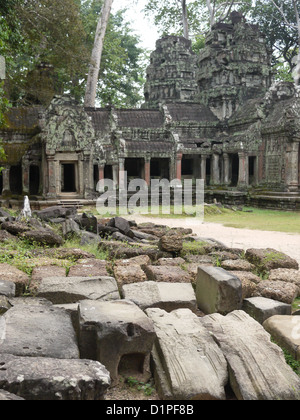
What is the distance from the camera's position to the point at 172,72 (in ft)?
90.4

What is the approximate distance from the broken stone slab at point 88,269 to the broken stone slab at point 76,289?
463mm

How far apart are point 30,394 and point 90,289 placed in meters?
2.09

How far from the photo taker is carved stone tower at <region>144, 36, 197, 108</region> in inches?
1085

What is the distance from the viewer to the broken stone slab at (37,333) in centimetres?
295

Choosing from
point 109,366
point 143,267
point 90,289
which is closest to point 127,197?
point 143,267

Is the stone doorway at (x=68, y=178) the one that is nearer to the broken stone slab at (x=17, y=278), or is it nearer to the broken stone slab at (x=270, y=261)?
the broken stone slab at (x=270, y=261)

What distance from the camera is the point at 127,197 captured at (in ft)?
65.5

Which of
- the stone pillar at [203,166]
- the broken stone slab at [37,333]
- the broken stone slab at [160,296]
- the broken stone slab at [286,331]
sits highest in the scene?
the stone pillar at [203,166]

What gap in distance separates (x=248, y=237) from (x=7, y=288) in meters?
7.89

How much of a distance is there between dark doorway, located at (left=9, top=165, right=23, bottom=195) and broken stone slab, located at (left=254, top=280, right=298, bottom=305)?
53.6 ft

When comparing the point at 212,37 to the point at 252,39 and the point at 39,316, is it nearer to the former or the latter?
the point at 252,39

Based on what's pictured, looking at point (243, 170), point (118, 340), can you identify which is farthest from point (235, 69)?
point (118, 340)

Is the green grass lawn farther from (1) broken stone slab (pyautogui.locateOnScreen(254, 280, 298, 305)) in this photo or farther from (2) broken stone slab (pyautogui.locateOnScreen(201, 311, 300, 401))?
(2) broken stone slab (pyautogui.locateOnScreen(201, 311, 300, 401))

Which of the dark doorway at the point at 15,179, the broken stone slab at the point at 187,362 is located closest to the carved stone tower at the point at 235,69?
the dark doorway at the point at 15,179
